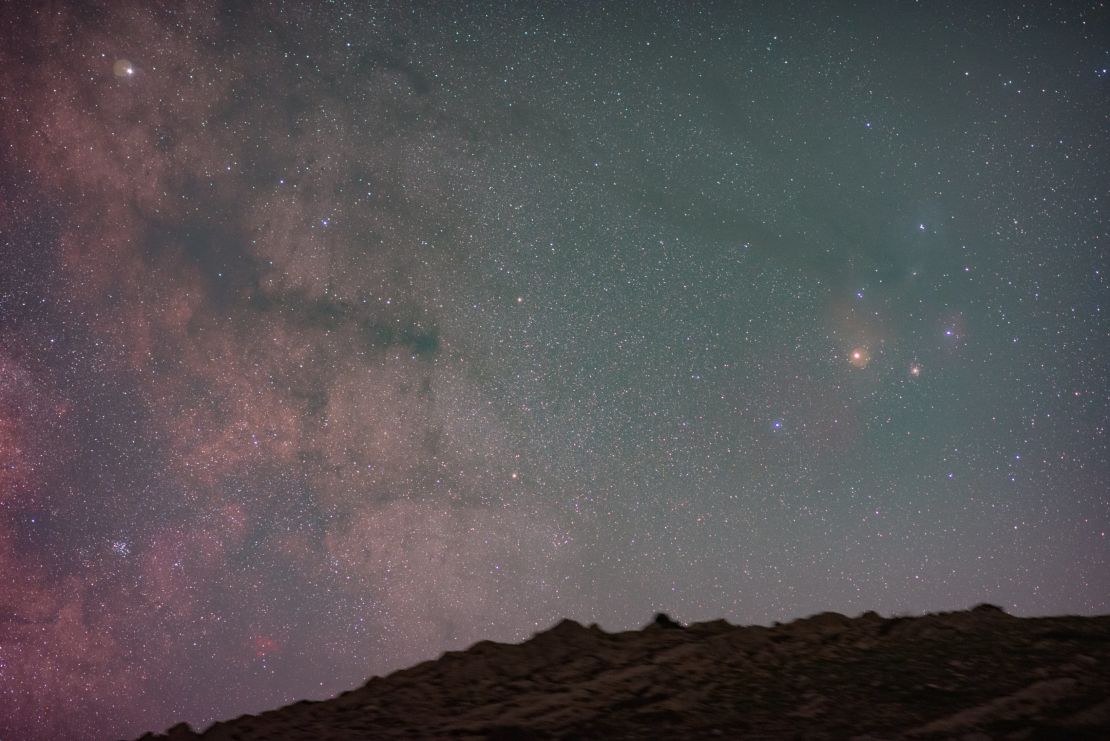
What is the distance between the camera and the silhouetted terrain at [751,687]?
13.1 ft

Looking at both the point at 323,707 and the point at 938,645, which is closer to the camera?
the point at 323,707

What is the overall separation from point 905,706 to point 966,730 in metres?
0.40

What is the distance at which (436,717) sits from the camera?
445 cm

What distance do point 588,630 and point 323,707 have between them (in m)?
2.04

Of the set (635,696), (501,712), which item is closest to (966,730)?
(635,696)

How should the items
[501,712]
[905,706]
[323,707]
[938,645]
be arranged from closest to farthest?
[905,706] < [501,712] < [323,707] < [938,645]

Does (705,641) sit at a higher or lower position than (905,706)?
higher

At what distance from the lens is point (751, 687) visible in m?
4.61

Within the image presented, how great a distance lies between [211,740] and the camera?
4.46 metres

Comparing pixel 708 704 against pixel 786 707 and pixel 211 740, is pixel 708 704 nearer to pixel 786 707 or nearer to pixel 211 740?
pixel 786 707

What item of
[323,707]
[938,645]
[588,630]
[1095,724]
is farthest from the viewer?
[588,630]

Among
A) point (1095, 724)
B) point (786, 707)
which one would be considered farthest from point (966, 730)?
point (786, 707)

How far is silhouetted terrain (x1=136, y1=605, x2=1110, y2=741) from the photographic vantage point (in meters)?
3.99

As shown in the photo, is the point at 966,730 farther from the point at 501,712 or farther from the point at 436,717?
the point at 436,717
